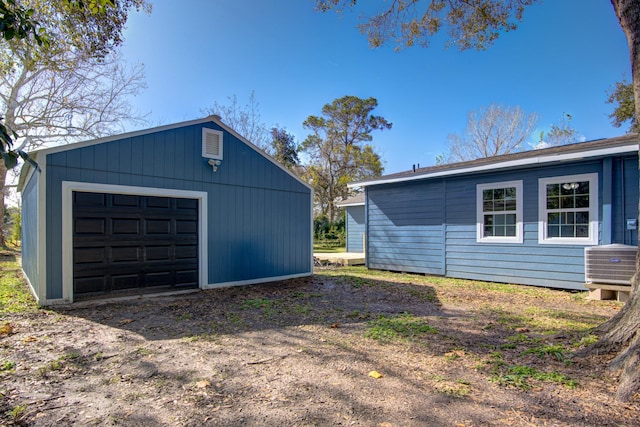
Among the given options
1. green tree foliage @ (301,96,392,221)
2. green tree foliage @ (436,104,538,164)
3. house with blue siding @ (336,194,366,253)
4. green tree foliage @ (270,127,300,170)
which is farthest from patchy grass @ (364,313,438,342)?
green tree foliage @ (436,104,538,164)

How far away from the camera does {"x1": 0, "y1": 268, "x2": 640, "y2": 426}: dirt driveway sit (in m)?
2.20

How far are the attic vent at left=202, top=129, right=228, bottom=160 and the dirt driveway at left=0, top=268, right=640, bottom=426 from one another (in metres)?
3.16

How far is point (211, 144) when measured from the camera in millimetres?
7094

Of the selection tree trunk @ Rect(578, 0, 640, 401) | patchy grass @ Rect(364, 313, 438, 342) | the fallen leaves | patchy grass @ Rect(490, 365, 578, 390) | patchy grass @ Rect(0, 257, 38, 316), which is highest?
tree trunk @ Rect(578, 0, 640, 401)

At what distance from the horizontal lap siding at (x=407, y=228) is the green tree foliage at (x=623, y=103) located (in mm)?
10983

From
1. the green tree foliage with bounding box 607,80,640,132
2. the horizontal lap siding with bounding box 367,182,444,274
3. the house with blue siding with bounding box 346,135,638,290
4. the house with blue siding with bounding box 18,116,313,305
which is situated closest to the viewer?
the house with blue siding with bounding box 18,116,313,305

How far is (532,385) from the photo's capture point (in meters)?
2.60

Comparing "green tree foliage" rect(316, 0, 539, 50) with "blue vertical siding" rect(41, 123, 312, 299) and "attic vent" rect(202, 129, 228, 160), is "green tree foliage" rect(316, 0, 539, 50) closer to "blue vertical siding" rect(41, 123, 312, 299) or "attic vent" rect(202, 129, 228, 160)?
"attic vent" rect(202, 129, 228, 160)

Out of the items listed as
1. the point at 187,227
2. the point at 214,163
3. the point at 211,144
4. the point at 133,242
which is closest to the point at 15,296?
the point at 133,242

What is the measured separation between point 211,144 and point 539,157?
680cm

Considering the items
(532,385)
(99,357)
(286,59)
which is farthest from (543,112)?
(99,357)

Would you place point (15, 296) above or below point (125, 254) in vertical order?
below

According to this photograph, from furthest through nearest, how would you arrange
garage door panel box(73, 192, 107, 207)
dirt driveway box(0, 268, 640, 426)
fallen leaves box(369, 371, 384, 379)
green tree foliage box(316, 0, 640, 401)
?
green tree foliage box(316, 0, 640, 401)
garage door panel box(73, 192, 107, 207)
fallen leaves box(369, 371, 384, 379)
dirt driveway box(0, 268, 640, 426)

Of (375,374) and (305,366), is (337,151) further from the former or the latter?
(375,374)
